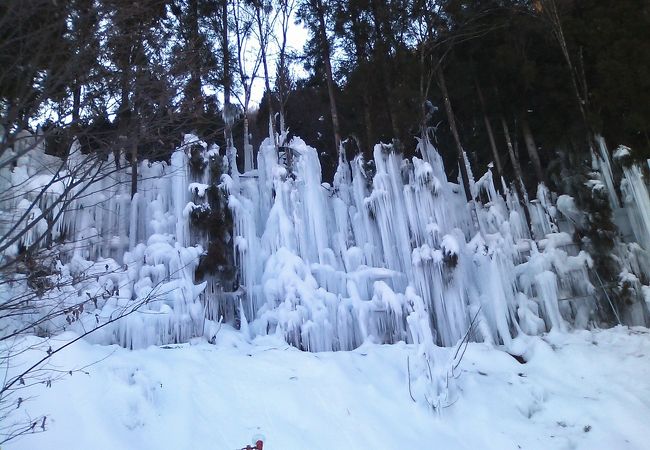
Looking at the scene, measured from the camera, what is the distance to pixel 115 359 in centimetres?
654

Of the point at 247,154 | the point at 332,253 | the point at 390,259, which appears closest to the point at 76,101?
the point at 332,253

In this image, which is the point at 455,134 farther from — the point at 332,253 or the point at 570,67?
the point at 332,253

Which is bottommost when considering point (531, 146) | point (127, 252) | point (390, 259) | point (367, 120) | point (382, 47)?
point (390, 259)

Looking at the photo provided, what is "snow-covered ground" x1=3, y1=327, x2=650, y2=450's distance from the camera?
5.66m

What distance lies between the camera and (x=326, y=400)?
665cm

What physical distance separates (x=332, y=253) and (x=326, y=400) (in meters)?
3.13

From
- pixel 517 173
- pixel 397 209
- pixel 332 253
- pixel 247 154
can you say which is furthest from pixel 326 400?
pixel 517 173

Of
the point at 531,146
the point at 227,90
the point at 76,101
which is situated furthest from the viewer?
the point at 227,90

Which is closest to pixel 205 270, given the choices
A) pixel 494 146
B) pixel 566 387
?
pixel 566 387

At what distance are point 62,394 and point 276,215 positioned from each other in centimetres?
460

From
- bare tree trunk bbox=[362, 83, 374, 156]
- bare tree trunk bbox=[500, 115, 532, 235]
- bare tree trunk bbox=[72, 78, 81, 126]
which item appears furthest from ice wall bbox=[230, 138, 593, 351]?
bare tree trunk bbox=[72, 78, 81, 126]

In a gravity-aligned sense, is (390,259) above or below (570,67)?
below

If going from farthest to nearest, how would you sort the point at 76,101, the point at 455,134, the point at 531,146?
the point at 531,146 < the point at 455,134 < the point at 76,101

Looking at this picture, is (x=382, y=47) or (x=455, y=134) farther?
(x=382, y=47)
